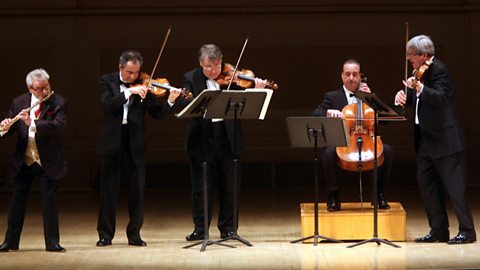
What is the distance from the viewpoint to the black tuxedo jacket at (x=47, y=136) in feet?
22.0

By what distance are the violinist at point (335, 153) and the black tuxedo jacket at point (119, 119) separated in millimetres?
1295

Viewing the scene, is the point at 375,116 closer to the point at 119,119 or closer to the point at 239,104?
the point at 239,104

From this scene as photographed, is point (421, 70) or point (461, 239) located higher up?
point (421, 70)

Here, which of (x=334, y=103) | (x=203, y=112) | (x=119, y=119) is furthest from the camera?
(x=334, y=103)

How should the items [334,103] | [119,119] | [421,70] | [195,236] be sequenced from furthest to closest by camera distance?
[334,103]
[195,236]
[119,119]
[421,70]

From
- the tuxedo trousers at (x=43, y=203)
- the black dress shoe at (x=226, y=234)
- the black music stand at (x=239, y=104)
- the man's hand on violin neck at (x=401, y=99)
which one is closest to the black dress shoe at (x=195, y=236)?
the black dress shoe at (x=226, y=234)

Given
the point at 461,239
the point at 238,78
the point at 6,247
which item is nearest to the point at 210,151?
the point at 238,78

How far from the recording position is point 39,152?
6730 millimetres

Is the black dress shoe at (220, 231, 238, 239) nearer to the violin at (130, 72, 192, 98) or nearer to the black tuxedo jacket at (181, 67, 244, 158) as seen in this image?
the black tuxedo jacket at (181, 67, 244, 158)

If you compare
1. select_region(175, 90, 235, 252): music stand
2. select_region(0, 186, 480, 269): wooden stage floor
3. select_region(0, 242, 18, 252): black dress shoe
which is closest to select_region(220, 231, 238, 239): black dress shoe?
select_region(0, 186, 480, 269): wooden stage floor

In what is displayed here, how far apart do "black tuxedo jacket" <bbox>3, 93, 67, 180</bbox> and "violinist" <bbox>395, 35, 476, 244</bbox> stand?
241cm

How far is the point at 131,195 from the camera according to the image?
7164mm

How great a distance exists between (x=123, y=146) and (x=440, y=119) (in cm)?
232

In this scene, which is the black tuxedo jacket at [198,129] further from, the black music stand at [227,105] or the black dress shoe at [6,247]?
the black dress shoe at [6,247]
